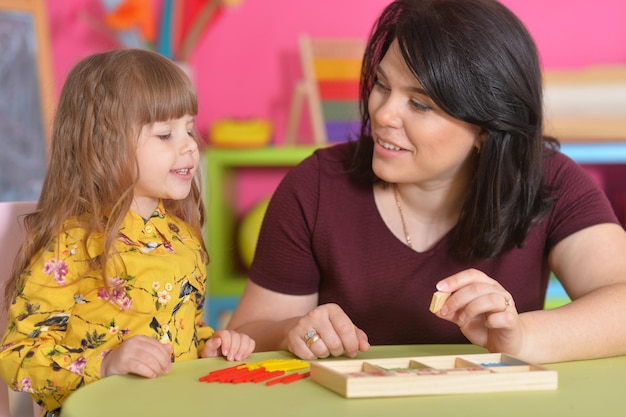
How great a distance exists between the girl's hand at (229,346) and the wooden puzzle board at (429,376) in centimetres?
17

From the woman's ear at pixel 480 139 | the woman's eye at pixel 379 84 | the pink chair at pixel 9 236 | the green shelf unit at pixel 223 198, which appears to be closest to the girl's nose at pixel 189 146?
the pink chair at pixel 9 236

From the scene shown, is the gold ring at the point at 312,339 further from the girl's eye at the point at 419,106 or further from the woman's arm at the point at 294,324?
the girl's eye at the point at 419,106

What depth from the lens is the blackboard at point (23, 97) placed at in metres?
2.97

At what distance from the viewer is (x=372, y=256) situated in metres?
1.55

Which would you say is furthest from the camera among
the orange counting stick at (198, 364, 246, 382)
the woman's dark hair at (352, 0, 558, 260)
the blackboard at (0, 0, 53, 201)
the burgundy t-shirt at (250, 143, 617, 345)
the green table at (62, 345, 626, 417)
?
the blackboard at (0, 0, 53, 201)

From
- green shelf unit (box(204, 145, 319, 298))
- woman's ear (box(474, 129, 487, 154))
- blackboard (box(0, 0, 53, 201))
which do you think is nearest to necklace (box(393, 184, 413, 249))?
woman's ear (box(474, 129, 487, 154))

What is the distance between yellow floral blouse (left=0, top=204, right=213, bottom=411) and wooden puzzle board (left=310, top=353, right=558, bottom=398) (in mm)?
278

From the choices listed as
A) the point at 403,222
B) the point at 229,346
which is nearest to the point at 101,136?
the point at 229,346

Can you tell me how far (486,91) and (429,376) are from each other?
1.82 ft

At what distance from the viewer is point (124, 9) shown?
3.09 meters

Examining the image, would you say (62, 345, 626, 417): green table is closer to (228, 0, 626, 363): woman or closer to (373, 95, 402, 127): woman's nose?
(228, 0, 626, 363): woman

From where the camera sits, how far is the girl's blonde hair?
4.00 feet

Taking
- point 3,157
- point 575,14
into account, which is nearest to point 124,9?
point 3,157

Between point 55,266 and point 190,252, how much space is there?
0.70ft
